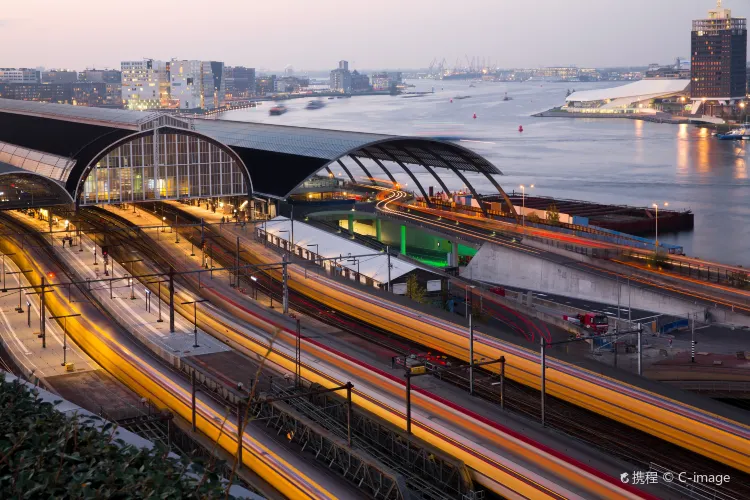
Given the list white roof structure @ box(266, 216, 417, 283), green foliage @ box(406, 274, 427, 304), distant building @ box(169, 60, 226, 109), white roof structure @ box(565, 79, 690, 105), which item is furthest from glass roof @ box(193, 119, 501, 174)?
distant building @ box(169, 60, 226, 109)

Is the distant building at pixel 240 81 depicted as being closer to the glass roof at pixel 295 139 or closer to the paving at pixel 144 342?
the glass roof at pixel 295 139

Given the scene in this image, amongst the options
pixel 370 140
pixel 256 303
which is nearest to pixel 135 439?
pixel 256 303

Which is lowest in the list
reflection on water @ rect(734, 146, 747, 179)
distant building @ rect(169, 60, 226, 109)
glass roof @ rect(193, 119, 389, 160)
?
reflection on water @ rect(734, 146, 747, 179)

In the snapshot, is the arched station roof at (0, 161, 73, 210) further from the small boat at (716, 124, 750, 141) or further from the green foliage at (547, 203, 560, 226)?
the small boat at (716, 124, 750, 141)

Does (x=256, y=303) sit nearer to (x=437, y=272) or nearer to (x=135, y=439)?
(x=437, y=272)

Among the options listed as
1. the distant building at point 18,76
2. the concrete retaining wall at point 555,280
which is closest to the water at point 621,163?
the concrete retaining wall at point 555,280

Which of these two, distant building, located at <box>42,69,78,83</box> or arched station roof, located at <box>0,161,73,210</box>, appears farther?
distant building, located at <box>42,69,78,83</box>

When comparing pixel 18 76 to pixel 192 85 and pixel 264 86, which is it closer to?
pixel 192 85
